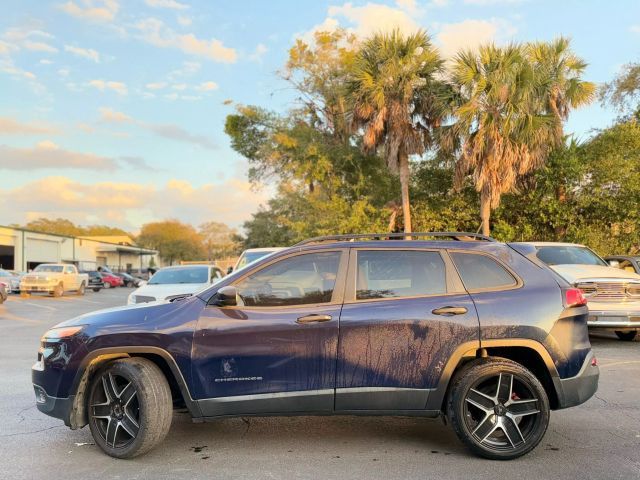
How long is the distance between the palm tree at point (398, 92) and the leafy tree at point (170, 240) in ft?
259

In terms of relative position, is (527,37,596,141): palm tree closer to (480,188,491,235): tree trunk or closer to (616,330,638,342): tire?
(480,188,491,235): tree trunk

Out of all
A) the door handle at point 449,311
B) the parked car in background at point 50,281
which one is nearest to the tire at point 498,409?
the door handle at point 449,311

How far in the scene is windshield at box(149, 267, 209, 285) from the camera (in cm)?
1255

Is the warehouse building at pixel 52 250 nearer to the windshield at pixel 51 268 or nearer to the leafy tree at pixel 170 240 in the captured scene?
the leafy tree at pixel 170 240

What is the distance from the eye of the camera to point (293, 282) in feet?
14.8

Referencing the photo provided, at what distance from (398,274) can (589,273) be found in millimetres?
6695

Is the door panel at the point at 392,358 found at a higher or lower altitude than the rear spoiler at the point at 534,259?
lower

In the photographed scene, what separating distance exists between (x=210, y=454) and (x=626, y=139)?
65.0 feet

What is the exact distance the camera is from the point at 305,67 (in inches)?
1164

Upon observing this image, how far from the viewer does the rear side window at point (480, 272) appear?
448cm

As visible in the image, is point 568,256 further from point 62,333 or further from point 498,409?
point 62,333

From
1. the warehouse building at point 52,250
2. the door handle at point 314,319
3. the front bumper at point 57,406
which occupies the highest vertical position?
the warehouse building at point 52,250

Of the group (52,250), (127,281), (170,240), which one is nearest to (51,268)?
(127,281)

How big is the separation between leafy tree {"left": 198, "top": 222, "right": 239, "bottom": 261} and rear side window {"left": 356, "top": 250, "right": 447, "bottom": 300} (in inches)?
4225
